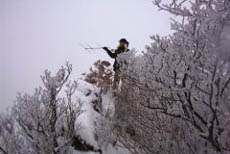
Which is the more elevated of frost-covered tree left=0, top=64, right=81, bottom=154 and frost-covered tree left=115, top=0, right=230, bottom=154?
frost-covered tree left=115, top=0, right=230, bottom=154

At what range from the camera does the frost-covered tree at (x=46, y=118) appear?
281 inches

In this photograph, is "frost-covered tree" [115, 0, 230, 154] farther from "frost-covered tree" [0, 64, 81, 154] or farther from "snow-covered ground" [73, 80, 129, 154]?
"snow-covered ground" [73, 80, 129, 154]

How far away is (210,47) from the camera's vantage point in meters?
2.77

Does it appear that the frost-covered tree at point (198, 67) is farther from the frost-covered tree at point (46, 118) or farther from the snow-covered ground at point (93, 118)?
the snow-covered ground at point (93, 118)

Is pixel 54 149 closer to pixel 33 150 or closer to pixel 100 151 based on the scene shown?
pixel 33 150

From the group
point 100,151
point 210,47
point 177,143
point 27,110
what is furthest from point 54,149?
point 210,47

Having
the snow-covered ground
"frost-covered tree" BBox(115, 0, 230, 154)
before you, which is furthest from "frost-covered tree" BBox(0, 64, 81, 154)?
"frost-covered tree" BBox(115, 0, 230, 154)

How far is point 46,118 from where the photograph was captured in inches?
284

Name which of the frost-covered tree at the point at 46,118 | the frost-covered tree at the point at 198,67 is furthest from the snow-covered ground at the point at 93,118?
the frost-covered tree at the point at 198,67

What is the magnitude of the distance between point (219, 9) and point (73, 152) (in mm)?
7449

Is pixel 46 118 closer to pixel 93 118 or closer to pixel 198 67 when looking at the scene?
pixel 93 118

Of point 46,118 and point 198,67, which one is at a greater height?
point 198,67

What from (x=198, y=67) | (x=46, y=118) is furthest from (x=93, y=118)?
(x=198, y=67)

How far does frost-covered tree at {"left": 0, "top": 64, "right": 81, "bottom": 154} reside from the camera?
7.14m
